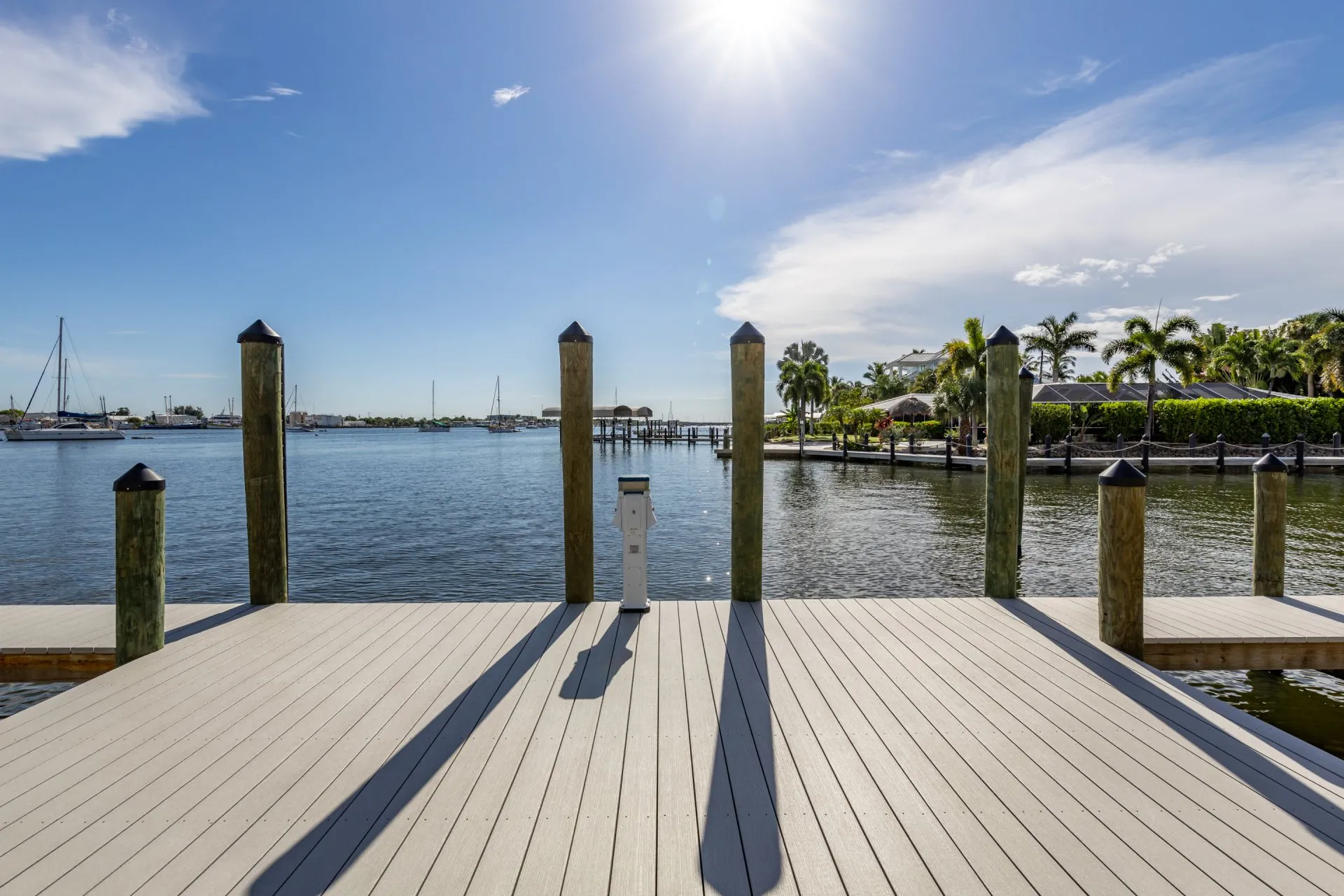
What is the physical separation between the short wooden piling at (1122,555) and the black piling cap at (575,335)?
3.71m

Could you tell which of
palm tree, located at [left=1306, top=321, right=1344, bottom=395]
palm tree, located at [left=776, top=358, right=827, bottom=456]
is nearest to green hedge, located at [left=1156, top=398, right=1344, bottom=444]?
palm tree, located at [left=1306, top=321, right=1344, bottom=395]

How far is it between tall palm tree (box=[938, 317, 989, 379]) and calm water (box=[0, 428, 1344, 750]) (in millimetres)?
7730

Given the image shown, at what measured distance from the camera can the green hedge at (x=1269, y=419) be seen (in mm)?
27906

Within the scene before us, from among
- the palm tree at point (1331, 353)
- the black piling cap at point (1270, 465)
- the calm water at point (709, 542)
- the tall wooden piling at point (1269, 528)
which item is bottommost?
the calm water at point (709, 542)

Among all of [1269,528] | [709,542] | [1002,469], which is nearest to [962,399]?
[709,542]

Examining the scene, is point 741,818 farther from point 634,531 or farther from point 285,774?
point 634,531

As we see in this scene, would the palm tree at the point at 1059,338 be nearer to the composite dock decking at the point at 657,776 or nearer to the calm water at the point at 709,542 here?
the calm water at the point at 709,542

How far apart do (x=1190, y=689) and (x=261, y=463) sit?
252 inches

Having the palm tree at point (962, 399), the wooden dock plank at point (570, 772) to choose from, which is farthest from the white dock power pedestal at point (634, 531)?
the palm tree at point (962, 399)

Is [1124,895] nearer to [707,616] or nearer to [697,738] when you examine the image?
[697,738]

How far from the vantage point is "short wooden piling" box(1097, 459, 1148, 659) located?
3.87 m

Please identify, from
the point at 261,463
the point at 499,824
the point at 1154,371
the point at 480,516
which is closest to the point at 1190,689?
the point at 499,824

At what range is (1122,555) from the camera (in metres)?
3.91

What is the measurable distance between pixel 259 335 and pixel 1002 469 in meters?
6.20
